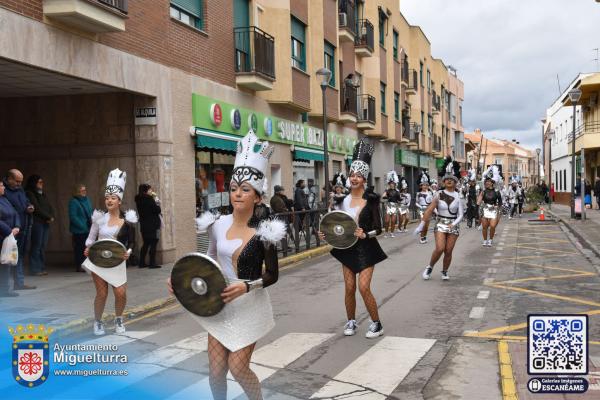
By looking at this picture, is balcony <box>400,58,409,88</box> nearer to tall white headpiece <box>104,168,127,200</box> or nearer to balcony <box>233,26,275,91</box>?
balcony <box>233,26,275,91</box>

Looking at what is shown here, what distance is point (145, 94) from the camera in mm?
13680


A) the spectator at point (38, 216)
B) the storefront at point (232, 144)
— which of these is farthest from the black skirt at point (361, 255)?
the spectator at point (38, 216)

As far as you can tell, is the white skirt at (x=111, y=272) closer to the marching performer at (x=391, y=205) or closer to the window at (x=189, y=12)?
the window at (x=189, y=12)

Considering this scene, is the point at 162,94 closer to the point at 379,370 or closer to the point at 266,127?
the point at 266,127

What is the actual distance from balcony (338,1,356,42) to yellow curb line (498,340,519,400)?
2176 cm

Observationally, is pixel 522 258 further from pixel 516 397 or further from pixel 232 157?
pixel 516 397

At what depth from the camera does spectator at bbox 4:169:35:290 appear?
1061cm

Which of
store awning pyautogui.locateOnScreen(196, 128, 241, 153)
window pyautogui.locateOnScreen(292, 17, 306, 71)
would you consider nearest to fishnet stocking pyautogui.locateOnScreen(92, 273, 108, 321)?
store awning pyautogui.locateOnScreen(196, 128, 241, 153)

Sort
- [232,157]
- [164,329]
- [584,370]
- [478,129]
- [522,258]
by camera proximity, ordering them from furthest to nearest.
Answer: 1. [478,129]
2. [232,157]
3. [522,258]
4. [164,329]
5. [584,370]

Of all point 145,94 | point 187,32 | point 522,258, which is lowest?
point 522,258

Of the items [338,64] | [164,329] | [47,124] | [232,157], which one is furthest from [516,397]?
[338,64]

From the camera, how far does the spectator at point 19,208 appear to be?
1061 centimetres

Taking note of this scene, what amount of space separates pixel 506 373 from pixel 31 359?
3876 millimetres

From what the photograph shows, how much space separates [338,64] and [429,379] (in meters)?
22.3
